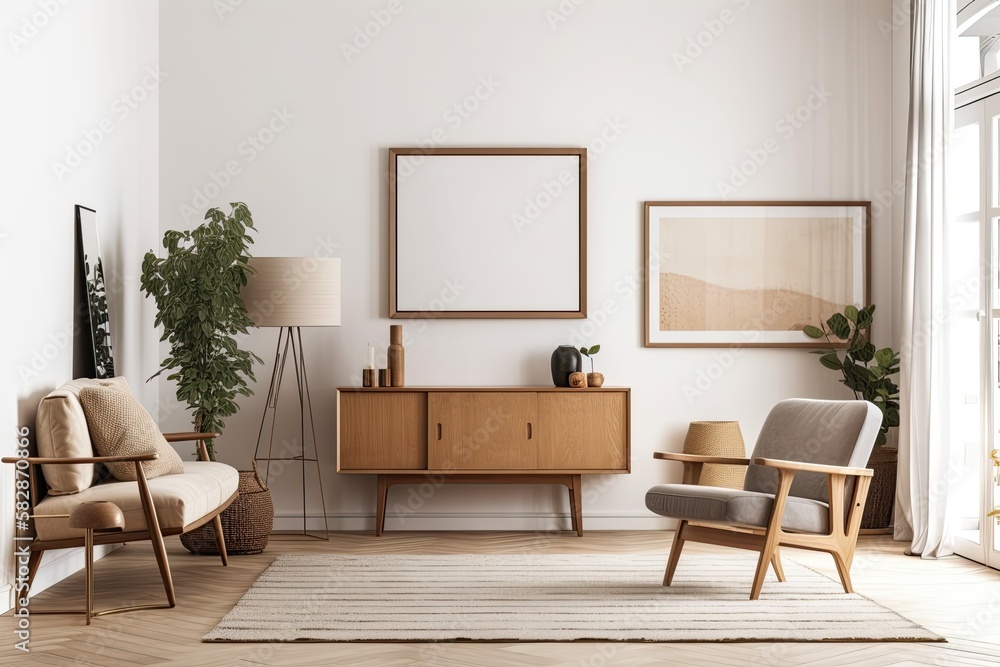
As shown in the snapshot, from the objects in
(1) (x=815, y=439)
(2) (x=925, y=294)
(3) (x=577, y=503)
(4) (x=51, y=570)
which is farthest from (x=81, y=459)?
(2) (x=925, y=294)

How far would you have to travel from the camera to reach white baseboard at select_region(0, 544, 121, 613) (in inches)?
146

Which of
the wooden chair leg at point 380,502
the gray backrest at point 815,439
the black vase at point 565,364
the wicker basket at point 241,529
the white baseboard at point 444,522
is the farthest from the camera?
the white baseboard at point 444,522

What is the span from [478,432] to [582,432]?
1.95ft

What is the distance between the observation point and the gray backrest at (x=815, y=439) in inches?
158

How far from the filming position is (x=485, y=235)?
573 cm

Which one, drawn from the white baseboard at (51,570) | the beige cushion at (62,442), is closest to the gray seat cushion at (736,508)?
the beige cushion at (62,442)

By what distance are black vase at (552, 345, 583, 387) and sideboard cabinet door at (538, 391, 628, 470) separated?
181 mm

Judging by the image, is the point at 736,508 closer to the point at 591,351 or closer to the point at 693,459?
the point at 693,459

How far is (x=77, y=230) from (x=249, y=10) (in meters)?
2.01

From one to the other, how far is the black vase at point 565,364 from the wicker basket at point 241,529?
1.80 metres

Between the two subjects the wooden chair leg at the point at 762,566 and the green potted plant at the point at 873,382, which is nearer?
the wooden chair leg at the point at 762,566

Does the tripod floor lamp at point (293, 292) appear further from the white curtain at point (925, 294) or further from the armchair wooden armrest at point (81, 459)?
the white curtain at point (925, 294)

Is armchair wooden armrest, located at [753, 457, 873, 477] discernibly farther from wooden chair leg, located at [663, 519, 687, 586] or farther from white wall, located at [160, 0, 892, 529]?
white wall, located at [160, 0, 892, 529]

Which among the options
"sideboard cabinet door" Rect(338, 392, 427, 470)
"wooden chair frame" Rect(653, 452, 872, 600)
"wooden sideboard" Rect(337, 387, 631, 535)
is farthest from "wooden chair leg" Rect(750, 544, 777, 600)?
"sideboard cabinet door" Rect(338, 392, 427, 470)
